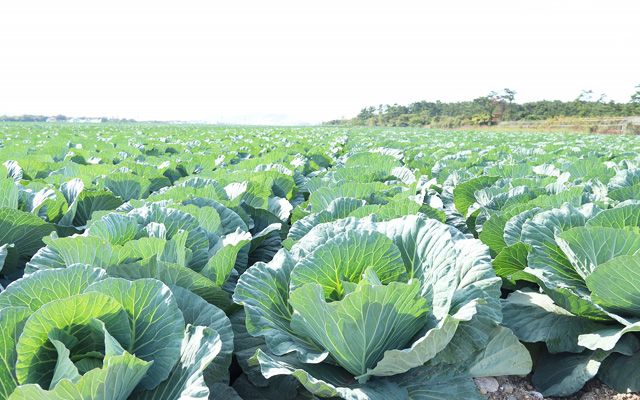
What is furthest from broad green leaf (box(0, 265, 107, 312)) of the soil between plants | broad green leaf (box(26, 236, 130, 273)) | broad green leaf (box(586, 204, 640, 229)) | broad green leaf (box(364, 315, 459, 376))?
broad green leaf (box(586, 204, 640, 229))

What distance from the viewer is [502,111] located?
69.7m

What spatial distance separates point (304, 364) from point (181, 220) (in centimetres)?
83

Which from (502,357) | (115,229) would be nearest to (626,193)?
(502,357)

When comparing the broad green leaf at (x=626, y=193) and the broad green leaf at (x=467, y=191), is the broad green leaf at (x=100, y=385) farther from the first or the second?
the broad green leaf at (x=626, y=193)

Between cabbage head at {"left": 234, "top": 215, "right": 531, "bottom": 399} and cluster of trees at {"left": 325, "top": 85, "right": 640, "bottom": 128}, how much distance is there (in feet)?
189

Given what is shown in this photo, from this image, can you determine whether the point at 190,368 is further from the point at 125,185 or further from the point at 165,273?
the point at 125,185

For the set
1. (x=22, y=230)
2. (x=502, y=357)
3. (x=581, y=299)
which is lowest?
(x=502, y=357)

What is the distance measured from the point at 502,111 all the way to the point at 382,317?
77491 mm

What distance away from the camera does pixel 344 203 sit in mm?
2102

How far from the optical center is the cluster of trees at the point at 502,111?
51303 millimetres

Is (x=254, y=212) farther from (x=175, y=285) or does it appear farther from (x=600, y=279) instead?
(x=600, y=279)

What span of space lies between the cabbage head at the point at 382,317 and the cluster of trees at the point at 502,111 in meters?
57.5

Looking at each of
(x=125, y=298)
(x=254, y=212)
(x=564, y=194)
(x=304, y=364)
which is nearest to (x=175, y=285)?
(x=125, y=298)

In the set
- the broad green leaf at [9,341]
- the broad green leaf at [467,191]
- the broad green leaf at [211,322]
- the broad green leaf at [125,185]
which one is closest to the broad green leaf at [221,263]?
the broad green leaf at [211,322]
